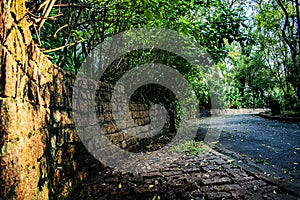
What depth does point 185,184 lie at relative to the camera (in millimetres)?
2580

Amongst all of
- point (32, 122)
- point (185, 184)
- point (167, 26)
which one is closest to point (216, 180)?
point (185, 184)

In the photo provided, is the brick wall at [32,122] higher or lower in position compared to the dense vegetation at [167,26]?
lower

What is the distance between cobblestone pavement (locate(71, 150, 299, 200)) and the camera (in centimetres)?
224

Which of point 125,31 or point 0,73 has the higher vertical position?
point 125,31

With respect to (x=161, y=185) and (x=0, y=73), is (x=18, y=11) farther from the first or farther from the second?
A: (x=161, y=185)

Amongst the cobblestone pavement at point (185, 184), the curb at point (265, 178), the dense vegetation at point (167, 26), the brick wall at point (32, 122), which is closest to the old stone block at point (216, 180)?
the cobblestone pavement at point (185, 184)

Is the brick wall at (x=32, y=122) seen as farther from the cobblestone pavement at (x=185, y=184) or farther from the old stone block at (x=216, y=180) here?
the old stone block at (x=216, y=180)

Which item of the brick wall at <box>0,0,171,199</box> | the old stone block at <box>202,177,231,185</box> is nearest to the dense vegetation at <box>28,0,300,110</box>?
the brick wall at <box>0,0,171,199</box>

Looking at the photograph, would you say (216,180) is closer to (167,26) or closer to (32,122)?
(32,122)

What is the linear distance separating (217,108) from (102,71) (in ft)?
60.8

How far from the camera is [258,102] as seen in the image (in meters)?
24.9

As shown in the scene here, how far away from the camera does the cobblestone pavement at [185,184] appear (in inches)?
88.4

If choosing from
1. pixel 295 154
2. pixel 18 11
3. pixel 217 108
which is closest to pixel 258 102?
pixel 217 108

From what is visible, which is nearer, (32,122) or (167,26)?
(32,122)
